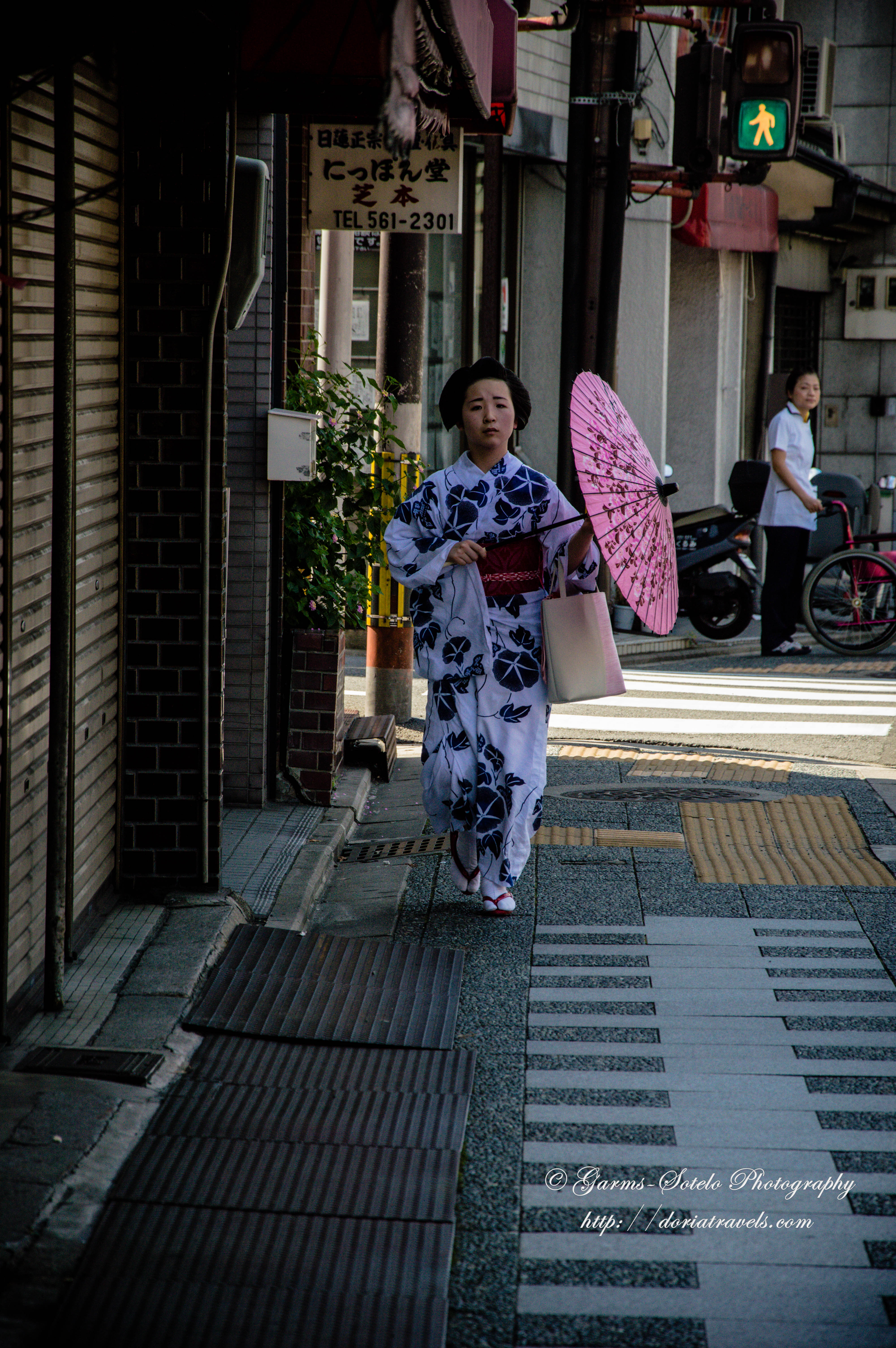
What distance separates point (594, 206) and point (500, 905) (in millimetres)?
8094

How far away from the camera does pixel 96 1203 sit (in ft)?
10.2

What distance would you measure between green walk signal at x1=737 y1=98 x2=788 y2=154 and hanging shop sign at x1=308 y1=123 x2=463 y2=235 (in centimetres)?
495

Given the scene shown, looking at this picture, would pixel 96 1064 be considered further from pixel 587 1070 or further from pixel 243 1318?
pixel 587 1070

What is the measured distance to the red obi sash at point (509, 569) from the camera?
17.7 feet

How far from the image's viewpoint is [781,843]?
6.53m

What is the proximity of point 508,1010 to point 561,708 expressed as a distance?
19.2 feet

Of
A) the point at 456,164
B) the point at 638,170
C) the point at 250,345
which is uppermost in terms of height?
the point at 638,170

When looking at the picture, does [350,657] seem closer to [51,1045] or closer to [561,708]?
[561,708]

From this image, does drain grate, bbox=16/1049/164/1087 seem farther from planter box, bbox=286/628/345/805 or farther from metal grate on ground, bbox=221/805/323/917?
planter box, bbox=286/628/345/805

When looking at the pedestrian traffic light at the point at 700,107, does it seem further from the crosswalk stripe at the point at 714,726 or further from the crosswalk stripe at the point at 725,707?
the crosswalk stripe at the point at 714,726

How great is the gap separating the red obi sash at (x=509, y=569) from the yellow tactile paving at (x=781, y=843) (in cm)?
145

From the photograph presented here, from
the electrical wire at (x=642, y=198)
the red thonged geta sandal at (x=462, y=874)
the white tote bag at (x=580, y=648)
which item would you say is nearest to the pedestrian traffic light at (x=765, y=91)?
the electrical wire at (x=642, y=198)

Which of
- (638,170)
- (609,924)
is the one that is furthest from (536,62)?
(609,924)

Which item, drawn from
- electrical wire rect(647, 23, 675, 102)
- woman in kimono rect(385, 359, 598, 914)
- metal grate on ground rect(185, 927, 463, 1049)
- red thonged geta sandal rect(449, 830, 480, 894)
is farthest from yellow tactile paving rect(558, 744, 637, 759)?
electrical wire rect(647, 23, 675, 102)
